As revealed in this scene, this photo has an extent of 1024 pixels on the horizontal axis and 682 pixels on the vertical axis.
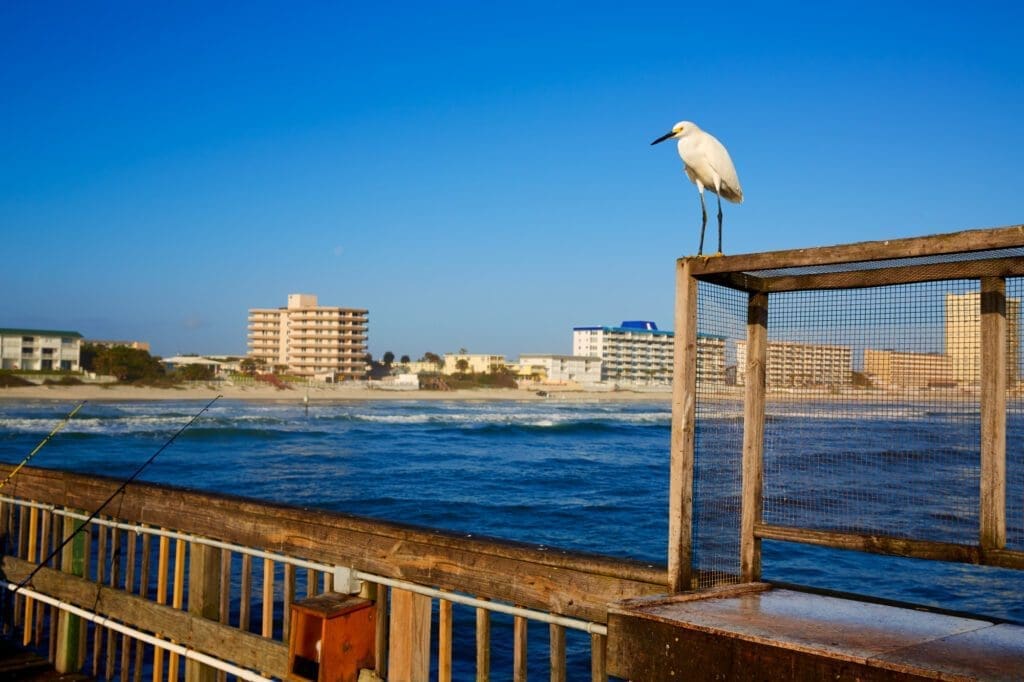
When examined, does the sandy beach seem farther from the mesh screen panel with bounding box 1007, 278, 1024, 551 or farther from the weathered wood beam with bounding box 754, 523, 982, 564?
the mesh screen panel with bounding box 1007, 278, 1024, 551

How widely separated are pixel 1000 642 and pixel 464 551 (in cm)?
165

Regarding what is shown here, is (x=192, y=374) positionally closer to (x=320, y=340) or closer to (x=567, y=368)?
(x=320, y=340)

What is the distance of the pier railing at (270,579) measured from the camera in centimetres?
292

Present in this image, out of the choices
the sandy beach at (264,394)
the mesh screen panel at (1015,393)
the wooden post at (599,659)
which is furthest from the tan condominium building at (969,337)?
the sandy beach at (264,394)

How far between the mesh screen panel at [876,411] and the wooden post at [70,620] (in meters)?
3.74

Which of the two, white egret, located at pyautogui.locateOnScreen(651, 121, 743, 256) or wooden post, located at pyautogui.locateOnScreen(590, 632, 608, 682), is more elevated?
white egret, located at pyautogui.locateOnScreen(651, 121, 743, 256)

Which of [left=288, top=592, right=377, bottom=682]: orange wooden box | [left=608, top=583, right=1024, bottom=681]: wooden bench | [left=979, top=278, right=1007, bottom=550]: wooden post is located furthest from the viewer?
[left=288, top=592, right=377, bottom=682]: orange wooden box

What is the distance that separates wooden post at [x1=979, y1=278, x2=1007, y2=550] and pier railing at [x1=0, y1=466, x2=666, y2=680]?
0.97 metres

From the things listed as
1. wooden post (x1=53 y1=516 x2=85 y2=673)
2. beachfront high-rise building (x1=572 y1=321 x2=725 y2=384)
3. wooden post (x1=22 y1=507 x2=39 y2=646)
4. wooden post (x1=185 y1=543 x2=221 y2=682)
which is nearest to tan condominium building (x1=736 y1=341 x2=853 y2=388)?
wooden post (x1=185 y1=543 x2=221 y2=682)

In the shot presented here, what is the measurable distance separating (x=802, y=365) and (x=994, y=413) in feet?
2.32

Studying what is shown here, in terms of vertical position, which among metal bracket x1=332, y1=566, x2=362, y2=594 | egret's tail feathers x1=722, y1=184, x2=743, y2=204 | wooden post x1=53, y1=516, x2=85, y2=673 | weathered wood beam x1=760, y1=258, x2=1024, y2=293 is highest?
egret's tail feathers x1=722, y1=184, x2=743, y2=204

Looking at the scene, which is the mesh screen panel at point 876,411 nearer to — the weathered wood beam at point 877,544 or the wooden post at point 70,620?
the weathered wood beam at point 877,544

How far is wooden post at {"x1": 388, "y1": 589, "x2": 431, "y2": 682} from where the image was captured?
3268 millimetres

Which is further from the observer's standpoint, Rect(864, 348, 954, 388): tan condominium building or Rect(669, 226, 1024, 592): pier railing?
Rect(864, 348, 954, 388): tan condominium building
